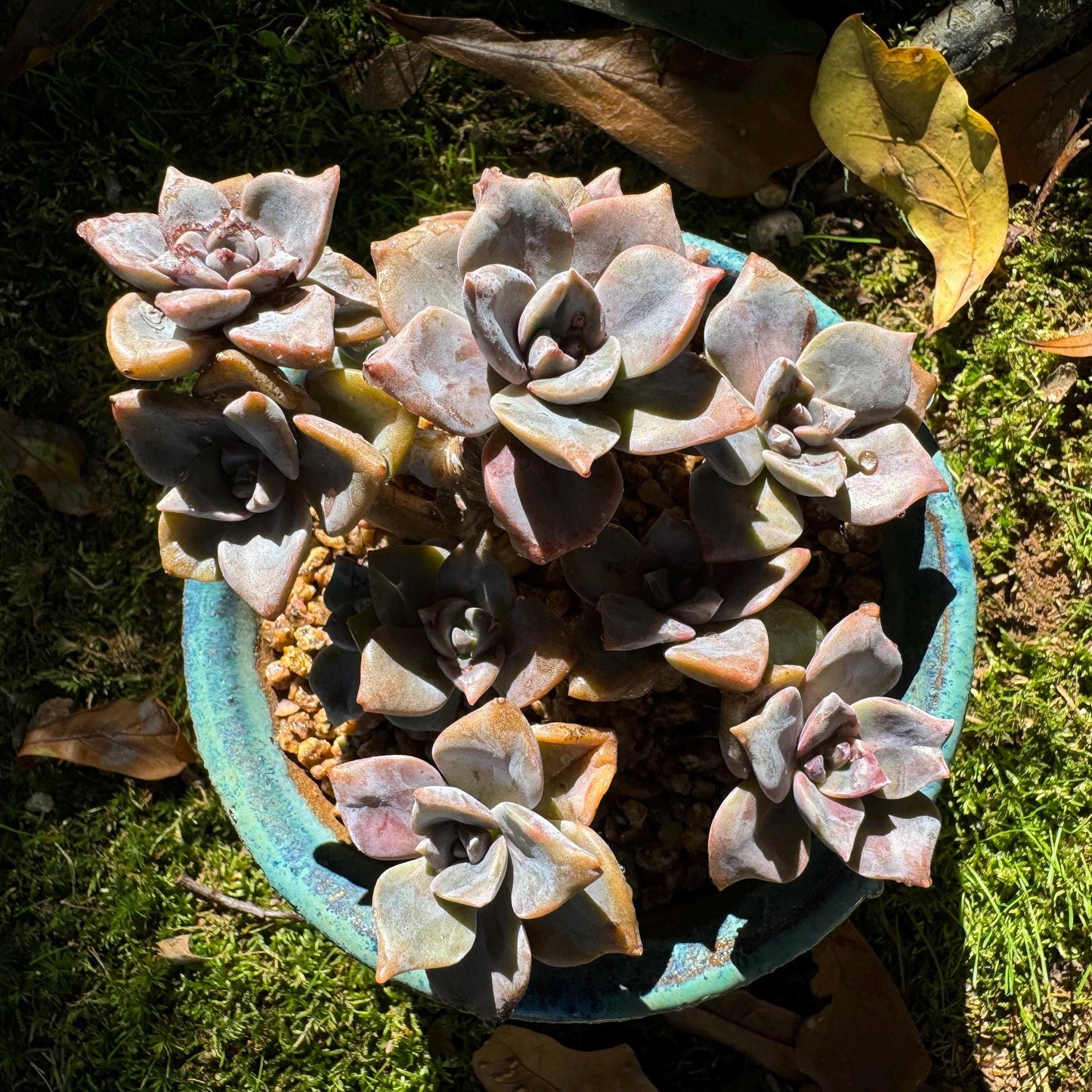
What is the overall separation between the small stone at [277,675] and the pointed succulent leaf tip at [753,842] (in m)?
0.58

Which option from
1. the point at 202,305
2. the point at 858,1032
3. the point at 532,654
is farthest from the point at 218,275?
the point at 858,1032

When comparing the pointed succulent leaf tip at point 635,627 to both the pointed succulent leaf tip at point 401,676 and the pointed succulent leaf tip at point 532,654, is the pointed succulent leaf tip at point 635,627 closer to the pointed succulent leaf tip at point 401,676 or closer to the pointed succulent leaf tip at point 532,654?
the pointed succulent leaf tip at point 532,654

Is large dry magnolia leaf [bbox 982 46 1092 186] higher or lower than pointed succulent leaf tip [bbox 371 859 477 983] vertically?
higher

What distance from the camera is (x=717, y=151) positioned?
5.04 ft

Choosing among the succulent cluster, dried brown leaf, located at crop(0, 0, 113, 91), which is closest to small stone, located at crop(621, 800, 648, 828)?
the succulent cluster

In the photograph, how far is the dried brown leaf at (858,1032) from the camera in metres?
1.50

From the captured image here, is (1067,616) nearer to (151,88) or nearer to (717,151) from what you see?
(717,151)

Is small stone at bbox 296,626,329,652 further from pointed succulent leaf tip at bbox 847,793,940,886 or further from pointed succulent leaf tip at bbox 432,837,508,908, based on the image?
pointed succulent leaf tip at bbox 847,793,940,886

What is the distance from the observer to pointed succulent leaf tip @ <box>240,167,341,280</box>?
0.86 m

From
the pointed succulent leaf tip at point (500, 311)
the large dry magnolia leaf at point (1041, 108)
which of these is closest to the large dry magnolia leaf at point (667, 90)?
the large dry magnolia leaf at point (1041, 108)

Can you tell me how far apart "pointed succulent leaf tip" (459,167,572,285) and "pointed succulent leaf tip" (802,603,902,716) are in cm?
37

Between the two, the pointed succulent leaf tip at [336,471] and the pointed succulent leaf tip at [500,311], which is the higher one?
the pointed succulent leaf tip at [500,311]

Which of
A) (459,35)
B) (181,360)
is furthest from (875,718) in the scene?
(459,35)

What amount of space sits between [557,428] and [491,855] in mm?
340
